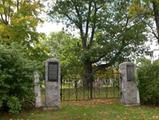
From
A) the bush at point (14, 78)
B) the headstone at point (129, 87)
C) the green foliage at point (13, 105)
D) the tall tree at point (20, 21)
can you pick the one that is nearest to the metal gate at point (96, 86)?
the headstone at point (129, 87)

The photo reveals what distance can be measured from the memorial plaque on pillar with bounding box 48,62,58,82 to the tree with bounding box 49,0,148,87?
13.6m

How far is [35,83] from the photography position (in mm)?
14219

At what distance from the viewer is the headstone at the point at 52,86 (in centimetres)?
1458

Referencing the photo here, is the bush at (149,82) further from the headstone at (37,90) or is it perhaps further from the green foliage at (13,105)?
the green foliage at (13,105)

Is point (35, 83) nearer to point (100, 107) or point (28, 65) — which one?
point (28, 65)

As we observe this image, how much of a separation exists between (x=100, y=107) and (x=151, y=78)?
269cm

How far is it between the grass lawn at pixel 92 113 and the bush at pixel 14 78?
19.7 inches

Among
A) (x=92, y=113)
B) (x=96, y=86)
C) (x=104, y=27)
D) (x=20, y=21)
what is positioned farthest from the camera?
(x=104, y=27)

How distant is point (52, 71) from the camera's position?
14.8 metres

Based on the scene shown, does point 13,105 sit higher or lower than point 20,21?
lower

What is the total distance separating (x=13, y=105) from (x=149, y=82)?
6.00 meters

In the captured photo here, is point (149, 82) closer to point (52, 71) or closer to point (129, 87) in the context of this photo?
point (129, 87)

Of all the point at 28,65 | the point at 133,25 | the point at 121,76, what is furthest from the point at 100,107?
the point at 133,25

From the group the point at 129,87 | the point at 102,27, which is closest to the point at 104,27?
the point at 102,27
